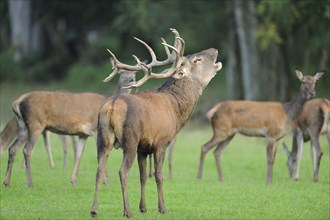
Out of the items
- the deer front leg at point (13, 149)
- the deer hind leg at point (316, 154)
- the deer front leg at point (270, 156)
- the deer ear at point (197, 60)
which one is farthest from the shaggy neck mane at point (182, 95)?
the deer hind leg at point (316, 154)

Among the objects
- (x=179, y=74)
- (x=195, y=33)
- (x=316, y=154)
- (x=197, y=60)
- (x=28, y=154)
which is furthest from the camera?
(x=195, y=33)

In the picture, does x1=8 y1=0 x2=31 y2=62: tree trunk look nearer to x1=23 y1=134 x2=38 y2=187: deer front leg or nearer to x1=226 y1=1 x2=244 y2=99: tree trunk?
x1=226 y1=1 x2=244 y2=99: tree trunk

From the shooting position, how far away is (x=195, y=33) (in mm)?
38125

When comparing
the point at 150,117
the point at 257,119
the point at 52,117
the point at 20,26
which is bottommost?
the point at 257,119

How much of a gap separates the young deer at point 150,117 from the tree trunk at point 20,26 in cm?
2964

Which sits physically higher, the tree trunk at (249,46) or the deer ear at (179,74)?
the deer ear at (179,74)

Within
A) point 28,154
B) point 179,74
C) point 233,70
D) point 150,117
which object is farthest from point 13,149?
point 233,70

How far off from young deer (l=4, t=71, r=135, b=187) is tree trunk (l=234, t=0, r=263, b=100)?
13.4 meters

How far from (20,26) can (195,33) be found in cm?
951

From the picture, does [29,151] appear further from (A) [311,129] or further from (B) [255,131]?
(A) [311,129]

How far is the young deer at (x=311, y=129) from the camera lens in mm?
17812

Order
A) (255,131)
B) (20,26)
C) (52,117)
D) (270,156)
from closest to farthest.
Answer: (52,117) → (270,156) → (255,131) → (20,26)

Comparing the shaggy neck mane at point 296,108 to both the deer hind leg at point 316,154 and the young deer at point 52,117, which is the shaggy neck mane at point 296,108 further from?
the young deer at point 52,117

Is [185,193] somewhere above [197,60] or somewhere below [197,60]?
below
